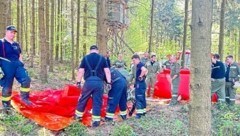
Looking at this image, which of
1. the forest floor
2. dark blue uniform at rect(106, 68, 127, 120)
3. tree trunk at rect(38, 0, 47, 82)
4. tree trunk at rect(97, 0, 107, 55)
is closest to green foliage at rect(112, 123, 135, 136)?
the forest floor

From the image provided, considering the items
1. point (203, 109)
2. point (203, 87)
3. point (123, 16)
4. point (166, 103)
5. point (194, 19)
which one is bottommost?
point (166, 103)

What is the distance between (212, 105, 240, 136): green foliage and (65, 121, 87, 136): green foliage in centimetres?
373

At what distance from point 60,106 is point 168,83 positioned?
19.3ft

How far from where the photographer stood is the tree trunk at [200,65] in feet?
14.1

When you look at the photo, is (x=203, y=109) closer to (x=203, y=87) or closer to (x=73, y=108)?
(x=203, y=87)

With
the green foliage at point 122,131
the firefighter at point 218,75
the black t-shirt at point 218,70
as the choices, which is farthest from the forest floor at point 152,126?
the black t-shirt at point 218,70

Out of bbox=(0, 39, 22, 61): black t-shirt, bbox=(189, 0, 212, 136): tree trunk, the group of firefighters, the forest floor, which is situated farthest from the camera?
the group of firefighters

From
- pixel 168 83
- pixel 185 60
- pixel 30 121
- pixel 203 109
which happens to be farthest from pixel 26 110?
pixel 185 60

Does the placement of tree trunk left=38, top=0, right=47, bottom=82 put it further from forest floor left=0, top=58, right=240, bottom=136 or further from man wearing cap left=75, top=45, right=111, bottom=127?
man wearing cap left=75, top=45, right=111, bottom=127

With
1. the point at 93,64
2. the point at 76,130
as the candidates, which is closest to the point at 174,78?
the point at 93,64

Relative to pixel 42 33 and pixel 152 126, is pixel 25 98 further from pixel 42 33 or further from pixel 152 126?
pixel 42 33

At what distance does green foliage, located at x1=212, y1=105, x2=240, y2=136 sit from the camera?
9.69 m

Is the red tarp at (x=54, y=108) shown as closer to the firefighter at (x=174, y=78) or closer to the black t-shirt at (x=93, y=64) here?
the black t-shirt at (x=93, y=64)

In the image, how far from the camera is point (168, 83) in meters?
13.9
